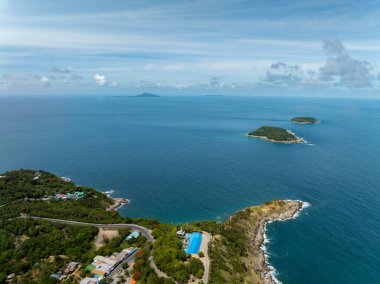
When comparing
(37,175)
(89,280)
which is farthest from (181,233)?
(37,175)

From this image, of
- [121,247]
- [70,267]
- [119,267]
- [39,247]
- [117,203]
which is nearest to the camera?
[119,267]

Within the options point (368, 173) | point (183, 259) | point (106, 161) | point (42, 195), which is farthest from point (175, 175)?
point (368, 173)

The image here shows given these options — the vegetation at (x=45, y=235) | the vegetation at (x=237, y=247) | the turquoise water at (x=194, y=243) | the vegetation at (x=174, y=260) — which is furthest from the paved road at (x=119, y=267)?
the vegetation at (x=237, y=247)

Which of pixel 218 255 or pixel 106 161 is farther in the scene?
pixel 106 161

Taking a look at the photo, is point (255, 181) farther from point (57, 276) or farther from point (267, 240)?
point (57, 276)

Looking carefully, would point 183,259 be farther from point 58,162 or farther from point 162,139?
point 162,139

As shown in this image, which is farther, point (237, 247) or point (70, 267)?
point (237, 247)
